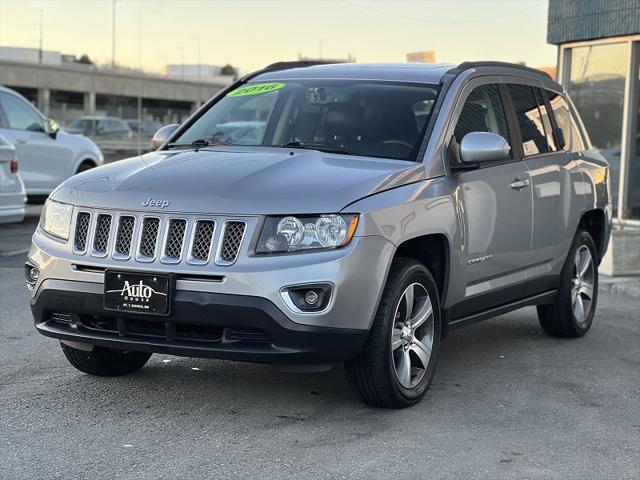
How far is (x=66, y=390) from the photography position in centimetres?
573

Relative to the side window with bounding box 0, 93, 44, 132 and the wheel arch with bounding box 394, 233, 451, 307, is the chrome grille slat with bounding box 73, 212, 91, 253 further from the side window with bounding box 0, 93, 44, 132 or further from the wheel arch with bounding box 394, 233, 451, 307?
the side window with bounding box 0, 93, 44, 132

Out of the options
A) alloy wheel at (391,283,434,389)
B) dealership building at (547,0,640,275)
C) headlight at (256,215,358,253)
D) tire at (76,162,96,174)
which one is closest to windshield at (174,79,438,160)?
alloy wheel at (391,283,434,389)

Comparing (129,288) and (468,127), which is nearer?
(129,288)

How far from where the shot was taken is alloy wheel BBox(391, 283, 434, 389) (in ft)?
17.8

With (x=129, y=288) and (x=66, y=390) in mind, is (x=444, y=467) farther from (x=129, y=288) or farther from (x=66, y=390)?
(x=66, y=390)

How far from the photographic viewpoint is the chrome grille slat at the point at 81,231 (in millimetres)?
5254

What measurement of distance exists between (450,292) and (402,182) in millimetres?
825

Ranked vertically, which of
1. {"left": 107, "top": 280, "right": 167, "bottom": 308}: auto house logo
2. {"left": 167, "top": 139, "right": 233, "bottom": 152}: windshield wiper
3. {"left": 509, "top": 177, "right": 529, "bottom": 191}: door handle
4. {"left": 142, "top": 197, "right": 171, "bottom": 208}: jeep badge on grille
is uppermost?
{"left": 167, "top": 139, "right": 233, "bottom": 152}: windshield wiper

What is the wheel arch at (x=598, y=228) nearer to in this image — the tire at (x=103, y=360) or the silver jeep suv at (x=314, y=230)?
the silver jeep suv at (x=314, y=230)

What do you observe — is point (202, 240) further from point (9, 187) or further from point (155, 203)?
point (9, 187)

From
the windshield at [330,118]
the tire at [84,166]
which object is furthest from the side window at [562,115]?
the tire at [84,166]

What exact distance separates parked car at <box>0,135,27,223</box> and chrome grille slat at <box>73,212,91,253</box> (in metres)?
6.86

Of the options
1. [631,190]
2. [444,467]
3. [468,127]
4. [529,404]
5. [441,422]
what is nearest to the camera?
[444,467]

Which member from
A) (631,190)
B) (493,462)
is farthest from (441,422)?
(631,190)
